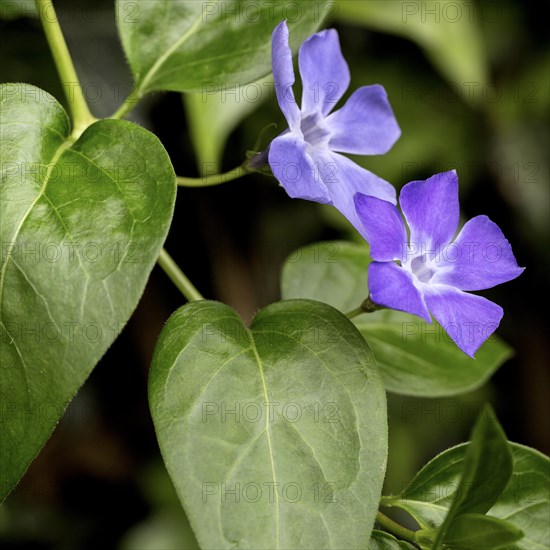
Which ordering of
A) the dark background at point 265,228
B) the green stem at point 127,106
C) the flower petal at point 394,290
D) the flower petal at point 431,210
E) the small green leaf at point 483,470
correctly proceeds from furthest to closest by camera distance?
the dark background at point 265,228 < the green stem at point 127,106 < the flower petal at point 431,210 < the flower petal at point 394,290 < the small green leaf at point 483,470

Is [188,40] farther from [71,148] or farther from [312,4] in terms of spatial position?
[71,148]

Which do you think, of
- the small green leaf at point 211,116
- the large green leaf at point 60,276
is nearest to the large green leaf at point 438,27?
the small green leaf at point 211,116

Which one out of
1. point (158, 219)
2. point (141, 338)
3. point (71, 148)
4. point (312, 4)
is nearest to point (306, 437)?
point (158, 219)

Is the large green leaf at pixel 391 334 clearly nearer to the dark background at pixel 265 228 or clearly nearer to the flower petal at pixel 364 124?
the flower petal at pixel 364 124

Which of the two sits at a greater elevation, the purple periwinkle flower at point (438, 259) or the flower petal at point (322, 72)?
the flower petal at point (322, 72)

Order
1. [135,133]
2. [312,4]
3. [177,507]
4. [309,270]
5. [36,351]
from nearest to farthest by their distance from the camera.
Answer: [36,351]
[135,133]
[312,4]
[309,270]
[177,507]

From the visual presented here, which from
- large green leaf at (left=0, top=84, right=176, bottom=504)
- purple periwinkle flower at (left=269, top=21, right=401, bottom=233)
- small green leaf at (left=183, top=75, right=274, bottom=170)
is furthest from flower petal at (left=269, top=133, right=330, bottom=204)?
small green leaf at (left=183, top=75, right=274, bottom=170)

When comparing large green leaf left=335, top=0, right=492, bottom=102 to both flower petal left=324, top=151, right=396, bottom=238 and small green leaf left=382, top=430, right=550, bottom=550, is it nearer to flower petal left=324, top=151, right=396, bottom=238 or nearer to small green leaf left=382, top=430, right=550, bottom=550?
flower petal left=324, top=151, right=396, bottom=238
